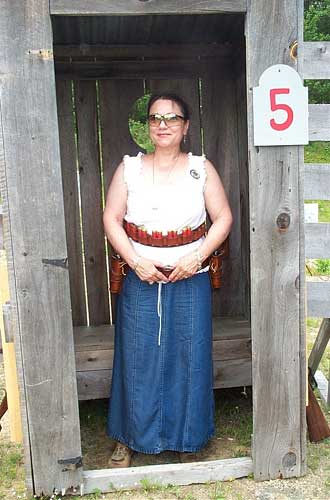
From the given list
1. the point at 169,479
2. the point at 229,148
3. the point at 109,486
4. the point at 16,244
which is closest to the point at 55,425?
the point at 109,486

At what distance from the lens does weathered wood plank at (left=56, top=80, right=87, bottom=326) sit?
3.83 meters

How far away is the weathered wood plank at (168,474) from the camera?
2.94 m

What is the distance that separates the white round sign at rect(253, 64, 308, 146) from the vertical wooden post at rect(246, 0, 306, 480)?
37mm

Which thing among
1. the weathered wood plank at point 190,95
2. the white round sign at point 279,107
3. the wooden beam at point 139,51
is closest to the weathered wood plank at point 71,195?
the wooden beam at point 139,51

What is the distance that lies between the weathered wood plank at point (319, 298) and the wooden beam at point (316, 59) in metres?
1.11

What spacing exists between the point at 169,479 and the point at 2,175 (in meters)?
1.64

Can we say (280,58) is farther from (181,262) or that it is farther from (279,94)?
(181,262)

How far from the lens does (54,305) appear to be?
269cm

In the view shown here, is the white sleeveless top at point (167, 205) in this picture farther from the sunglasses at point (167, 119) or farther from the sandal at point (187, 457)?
the sandal at point (187, 457)

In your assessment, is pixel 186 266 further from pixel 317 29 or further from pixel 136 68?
pixel 317 29

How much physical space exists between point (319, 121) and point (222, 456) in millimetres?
1857

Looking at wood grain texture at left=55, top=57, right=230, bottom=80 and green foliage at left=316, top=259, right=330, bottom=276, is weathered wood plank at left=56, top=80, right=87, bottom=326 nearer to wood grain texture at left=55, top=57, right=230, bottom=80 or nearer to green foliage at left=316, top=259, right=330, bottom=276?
wood grain texture at left=55, top=57, right=230, bottom=80

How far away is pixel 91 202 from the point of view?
395cm

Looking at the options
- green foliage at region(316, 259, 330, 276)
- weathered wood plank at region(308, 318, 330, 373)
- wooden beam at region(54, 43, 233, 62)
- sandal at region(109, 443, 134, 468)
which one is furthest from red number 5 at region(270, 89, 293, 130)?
green foliage at region(316, 259, 330, 276)
